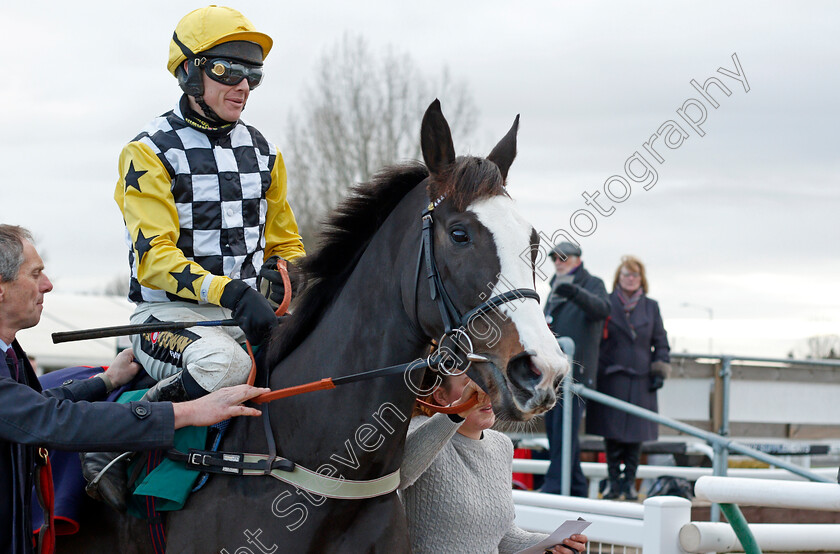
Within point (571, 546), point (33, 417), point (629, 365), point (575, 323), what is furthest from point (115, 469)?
point (629, 365)

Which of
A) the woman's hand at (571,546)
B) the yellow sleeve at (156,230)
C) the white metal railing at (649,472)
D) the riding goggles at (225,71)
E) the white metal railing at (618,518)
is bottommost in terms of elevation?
the white metal railing at (649,472)

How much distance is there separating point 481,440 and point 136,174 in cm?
158

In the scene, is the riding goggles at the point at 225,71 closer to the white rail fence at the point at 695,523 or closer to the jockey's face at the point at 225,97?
the jockey's face at the point at 225,97

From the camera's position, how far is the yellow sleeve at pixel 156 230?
2.96 m

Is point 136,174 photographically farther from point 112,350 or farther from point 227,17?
point 112,350

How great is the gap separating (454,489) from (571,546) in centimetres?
48

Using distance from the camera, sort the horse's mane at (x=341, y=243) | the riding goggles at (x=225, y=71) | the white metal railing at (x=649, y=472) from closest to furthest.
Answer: the horse's mane at (x=341, y=243)
the riding goggles at (x=225, y=71)
the white metal railing at (x=649, y=472)

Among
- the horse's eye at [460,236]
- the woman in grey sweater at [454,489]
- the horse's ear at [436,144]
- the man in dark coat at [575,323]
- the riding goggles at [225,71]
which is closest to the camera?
the horse's eye at [460,236]

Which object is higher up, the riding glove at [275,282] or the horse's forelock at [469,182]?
the horse's forelock at [469,182]

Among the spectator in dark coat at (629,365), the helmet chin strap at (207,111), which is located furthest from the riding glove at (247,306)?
the spectator in dark coat at (629,365)

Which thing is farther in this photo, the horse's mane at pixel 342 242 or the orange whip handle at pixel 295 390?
the horse's mane at pixel 342 242

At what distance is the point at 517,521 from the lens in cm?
476

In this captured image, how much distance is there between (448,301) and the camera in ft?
8.32

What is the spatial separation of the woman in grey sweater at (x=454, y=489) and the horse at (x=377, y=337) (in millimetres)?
273
